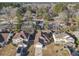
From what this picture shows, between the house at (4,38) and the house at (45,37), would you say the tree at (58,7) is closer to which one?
the house at (45,37)

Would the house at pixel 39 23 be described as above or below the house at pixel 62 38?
above

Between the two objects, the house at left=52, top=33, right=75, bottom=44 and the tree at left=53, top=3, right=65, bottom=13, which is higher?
the tree at left=53, top=3, right=65, bottom=13

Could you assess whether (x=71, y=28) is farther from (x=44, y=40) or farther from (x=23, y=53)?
(x=23, y=53)

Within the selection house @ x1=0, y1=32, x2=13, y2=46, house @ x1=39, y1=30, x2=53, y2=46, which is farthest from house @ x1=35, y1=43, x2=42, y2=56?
house @ x1=0, y1=32, x2=13, y2=46

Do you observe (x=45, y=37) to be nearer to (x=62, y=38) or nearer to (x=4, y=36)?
(x=62, y=38)

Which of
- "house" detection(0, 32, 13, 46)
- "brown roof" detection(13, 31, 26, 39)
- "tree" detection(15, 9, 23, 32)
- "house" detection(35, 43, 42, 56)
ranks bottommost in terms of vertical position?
"house" detection(35, 43, 42, 56)

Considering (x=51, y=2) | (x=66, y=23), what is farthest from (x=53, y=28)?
(x=51, y=2)

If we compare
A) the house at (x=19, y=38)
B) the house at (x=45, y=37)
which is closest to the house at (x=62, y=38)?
the house at (x=45, y=37)

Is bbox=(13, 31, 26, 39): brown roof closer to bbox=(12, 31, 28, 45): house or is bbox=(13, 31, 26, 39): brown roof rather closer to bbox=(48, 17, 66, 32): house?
bbox=(12, 31, 28, 45): house

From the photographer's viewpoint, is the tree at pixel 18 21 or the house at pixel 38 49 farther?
the tree at pixel 18 21

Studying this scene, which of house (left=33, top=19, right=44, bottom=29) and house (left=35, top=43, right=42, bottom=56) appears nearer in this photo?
house (left=35, top=43, right=42, bottom=56)

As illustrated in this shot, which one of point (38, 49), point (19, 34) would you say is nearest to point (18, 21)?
point (19, 34)
